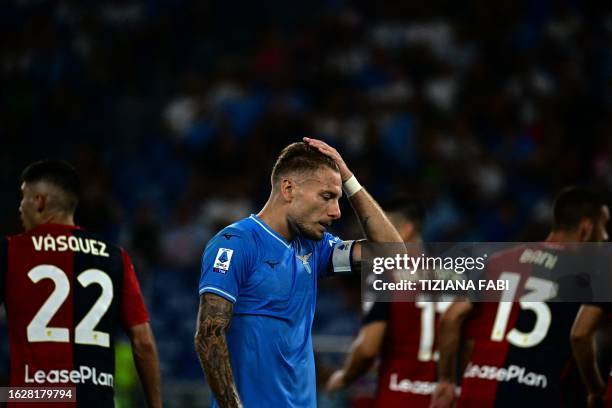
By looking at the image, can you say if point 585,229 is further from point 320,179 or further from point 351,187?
point 320,179

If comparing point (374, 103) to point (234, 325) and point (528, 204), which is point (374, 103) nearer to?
point (528, 204)

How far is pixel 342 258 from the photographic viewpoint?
5719mm

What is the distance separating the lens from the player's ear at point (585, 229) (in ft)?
22.6

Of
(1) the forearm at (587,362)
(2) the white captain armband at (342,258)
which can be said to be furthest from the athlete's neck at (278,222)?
(1) the forearm at (587,362)

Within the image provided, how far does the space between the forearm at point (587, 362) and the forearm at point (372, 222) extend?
1.59 metres

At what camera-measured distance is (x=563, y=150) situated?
45.1ft

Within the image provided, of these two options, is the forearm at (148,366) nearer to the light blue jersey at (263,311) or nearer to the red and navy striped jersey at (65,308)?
the red and navy striped jersey at (65,308)

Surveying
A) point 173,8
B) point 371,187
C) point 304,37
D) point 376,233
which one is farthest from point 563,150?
point 376,233

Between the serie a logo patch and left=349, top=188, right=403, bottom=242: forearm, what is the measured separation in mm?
829

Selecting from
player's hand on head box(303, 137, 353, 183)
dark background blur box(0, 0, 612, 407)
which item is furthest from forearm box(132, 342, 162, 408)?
dark background blur box(0, 0, 612, 407)

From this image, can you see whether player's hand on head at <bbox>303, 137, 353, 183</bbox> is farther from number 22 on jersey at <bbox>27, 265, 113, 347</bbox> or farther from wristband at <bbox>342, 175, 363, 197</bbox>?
number 22 on jersey at <bbox>27, 265, 113, 347</bbox>

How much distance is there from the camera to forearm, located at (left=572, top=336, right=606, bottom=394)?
6449 millimetres

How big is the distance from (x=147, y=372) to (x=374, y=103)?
935cm

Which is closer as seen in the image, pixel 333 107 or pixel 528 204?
pixel 528 204
